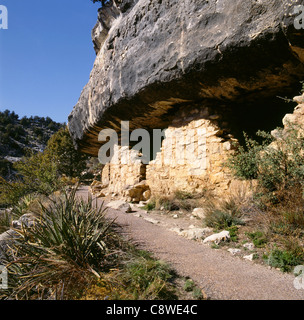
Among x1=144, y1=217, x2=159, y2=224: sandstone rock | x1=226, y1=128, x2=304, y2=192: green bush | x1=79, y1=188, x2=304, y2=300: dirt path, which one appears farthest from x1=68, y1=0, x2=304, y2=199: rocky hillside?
x1=79, y1=188, x2=304, y2=300: dirt path

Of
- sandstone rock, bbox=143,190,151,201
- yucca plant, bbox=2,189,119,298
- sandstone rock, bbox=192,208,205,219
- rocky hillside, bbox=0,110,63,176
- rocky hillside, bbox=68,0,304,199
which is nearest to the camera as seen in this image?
yucca plant, bbox=2,189,119,298

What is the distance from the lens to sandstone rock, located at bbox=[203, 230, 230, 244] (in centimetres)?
345

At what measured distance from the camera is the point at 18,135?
27266mm

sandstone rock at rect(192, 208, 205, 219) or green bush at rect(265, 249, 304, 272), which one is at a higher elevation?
sandstone rock at rect(192, 208, 205, 219)

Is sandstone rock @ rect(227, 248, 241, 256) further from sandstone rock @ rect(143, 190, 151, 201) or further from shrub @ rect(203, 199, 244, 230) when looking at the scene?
sandstone rock @ rect(143, 190, 151, 201)

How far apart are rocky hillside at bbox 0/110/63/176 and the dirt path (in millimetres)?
19756

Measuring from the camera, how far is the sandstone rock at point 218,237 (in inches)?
136

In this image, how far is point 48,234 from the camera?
9.22 ft

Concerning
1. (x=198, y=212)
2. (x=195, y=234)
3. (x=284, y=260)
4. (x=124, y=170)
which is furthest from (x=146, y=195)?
(x=284, y=260)

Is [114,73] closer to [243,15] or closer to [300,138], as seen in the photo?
[243,15]

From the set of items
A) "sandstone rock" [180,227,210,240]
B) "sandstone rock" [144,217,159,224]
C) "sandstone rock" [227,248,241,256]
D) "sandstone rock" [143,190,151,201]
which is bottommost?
"sandstone rock" [227,248,241,256]

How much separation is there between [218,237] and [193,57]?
141 inches

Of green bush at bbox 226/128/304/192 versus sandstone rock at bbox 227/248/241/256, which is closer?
sandstone rock at bbox 227/248/241/256
